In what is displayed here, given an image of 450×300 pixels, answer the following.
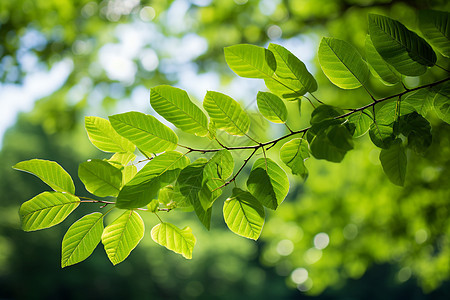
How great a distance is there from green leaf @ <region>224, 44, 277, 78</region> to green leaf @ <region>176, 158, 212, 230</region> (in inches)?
6.1

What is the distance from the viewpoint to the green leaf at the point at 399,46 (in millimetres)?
422

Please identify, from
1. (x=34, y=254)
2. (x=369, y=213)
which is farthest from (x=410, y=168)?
(x=34, y=254)

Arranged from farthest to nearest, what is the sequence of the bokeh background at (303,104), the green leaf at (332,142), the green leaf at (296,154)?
the bokeh background at (303,104) → the green leaf at (296,154) → the green leaf at (332,142)

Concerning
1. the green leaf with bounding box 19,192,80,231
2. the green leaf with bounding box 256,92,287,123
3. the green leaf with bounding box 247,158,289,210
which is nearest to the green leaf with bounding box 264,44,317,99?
the green leaf with bounding box 256,92,287,123

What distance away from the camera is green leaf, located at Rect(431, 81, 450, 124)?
46 centimetres

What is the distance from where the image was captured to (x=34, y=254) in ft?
38.4

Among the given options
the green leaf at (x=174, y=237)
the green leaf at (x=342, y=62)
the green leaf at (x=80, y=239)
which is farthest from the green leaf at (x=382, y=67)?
the green leaf at (x=80, y=239)

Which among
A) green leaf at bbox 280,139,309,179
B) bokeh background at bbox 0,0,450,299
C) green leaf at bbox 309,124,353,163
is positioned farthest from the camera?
bokeh background at bbox 0,0,450,299

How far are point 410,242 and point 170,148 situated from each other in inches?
96.7

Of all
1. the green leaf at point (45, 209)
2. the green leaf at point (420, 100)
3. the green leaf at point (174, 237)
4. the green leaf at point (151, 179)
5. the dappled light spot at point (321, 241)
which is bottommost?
the dappled light spot at point (321, 241)

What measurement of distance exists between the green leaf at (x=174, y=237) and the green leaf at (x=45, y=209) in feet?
0.48

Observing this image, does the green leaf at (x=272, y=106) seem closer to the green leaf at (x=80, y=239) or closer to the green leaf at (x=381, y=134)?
the green leaf at (x=381, y=134)

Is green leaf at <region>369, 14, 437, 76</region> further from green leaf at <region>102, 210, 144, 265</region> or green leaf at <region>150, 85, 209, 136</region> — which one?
green leaf at <region>102, 210, 144, 265</region>

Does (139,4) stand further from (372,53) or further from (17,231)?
(17,231)
